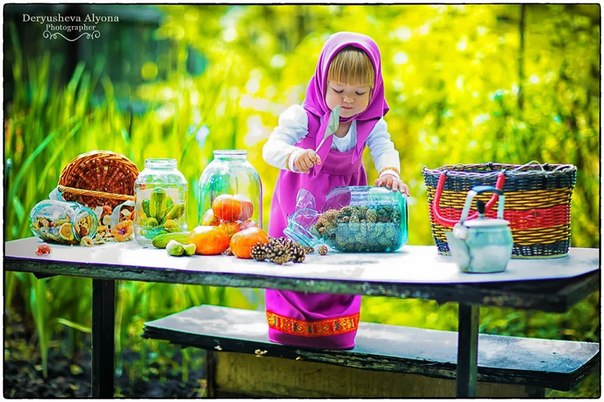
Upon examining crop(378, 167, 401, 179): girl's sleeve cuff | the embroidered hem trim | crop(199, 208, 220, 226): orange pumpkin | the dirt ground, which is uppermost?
crop(378, 167, 401, 179): girl's sleeve cuff

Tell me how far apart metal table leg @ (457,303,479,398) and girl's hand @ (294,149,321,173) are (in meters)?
0.72

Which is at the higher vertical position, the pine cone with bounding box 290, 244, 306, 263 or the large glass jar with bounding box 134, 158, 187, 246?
the large glass jar with bounding box 134, 158, 187, 246

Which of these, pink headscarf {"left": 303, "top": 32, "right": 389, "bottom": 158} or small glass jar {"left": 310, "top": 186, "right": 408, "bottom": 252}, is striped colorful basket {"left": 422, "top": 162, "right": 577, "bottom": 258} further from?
pink headscarf {"left": 303, "top": 32, "right": 389, "bottom": 158}

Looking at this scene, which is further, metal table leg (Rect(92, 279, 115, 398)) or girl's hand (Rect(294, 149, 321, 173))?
metal table leg (Rect(92, 279, 115, 398))

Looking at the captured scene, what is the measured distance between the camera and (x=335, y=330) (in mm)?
3377

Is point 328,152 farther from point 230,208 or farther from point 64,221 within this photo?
point 64,221

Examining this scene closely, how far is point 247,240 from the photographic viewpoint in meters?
2.96

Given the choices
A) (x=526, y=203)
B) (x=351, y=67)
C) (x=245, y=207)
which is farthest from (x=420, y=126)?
(x=526, y=203)

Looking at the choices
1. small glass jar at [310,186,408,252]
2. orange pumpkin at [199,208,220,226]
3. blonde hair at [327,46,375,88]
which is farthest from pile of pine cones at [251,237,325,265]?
blonde hair at [327,46,375,88]

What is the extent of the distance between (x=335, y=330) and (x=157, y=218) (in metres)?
0.76

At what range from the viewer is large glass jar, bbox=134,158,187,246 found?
327 cm

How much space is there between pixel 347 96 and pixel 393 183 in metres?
0.34

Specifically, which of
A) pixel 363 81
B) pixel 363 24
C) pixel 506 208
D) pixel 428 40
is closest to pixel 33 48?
pixel 363 24

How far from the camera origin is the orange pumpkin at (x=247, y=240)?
296 cm
